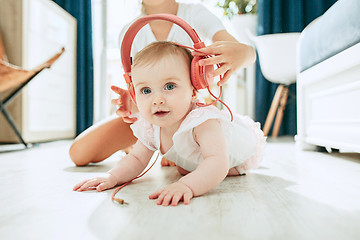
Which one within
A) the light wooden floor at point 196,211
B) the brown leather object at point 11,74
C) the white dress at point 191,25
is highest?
the white dress at point 191,25

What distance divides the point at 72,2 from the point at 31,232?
2.91 m

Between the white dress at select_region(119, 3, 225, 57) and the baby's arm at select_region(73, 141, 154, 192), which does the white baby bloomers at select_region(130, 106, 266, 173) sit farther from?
the white dress at select_region(119, 3, 225, 57)

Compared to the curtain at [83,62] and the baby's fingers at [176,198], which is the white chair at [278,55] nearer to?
the curtain at [83,62]

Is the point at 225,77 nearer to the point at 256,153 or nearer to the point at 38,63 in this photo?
the point at 256,153

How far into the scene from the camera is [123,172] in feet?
2.58

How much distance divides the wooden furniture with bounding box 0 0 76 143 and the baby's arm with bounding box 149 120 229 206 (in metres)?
1.81

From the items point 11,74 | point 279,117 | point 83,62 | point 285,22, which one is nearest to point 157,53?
point 11,74

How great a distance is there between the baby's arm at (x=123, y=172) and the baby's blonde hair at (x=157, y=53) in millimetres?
259

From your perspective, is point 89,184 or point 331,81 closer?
point 89,184

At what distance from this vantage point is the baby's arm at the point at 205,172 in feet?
1.96

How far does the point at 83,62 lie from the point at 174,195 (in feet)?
8.54

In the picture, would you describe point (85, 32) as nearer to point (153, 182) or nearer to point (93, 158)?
point (93, 158)

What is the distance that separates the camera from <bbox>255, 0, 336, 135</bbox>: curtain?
282 cm

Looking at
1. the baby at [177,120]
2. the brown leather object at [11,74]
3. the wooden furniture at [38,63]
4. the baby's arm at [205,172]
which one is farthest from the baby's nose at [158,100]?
the wooden furniture at [38,63]
